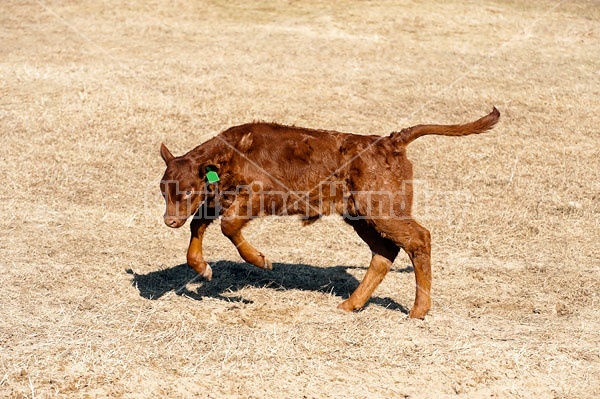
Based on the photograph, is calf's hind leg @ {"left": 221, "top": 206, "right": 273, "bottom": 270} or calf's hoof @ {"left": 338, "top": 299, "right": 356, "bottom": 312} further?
calf's hoof @ {"left": 338, "top": 299, "right": 356, "bottom": 312}

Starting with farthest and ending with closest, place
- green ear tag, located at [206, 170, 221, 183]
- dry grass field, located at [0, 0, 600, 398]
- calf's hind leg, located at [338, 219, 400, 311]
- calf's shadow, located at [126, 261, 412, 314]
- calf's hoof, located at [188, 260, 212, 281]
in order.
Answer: calf's shadow, located at [126, 261, 412, 314]
calf's hind leg, located at [338, 219, 400, 311]
calf's hoof, located at [188, 260, 212, 281]
green ear tag, located at [206, 170, 221, 183]
dry grass field, located at [0, 0, 600, 398]

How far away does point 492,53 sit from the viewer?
1831cm

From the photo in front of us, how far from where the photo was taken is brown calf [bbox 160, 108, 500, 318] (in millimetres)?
7289

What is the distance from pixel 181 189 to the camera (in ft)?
23.4

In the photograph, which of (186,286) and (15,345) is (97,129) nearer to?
(186,286)

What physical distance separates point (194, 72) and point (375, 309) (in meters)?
9.83

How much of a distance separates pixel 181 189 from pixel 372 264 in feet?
6.64

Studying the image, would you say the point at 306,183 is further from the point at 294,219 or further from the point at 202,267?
the point at 294,219

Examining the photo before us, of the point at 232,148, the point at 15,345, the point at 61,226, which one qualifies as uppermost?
the point at 232,148

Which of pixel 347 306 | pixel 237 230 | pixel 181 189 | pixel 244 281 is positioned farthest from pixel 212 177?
pixel 347 306

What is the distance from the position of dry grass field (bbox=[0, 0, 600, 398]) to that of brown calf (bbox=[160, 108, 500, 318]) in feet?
2.02

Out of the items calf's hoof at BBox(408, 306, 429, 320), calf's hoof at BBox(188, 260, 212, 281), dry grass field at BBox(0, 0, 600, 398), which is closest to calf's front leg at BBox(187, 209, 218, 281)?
calf's hoof at BBox(188, 260, 212, 281)

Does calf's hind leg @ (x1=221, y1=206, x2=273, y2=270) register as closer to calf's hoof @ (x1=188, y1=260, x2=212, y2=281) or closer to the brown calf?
the brown calf

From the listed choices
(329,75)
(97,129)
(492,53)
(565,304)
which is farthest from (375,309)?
(492,53)
